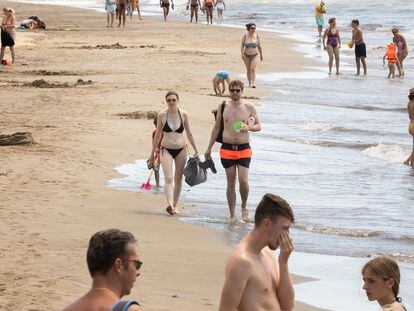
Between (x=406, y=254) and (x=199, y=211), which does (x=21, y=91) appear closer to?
(x=199, y=211)

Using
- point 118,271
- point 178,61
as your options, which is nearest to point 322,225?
point 118,271

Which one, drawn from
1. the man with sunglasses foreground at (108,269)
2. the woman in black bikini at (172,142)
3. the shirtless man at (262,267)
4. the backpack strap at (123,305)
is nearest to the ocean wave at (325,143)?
the woman in black bikini at (172,142)

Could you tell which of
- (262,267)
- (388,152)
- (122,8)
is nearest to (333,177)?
(388,152)

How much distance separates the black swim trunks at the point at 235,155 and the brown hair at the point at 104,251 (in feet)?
25.3

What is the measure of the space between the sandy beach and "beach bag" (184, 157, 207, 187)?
0.53 metres

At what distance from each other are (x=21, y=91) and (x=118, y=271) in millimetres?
17906

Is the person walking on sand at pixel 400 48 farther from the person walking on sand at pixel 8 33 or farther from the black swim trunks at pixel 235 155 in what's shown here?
the black swim trunks at pixel 235 155

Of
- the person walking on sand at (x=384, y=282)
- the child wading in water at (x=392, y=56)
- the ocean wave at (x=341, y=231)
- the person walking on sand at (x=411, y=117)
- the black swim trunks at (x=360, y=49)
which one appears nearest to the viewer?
the person walking on sand at (x=384, y=282)

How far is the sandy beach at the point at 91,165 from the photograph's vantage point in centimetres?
861

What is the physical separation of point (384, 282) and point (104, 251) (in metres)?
1.65

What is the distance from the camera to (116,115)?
18.9m

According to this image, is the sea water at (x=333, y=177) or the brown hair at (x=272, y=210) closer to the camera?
the brown hair at (x=272, y=210)

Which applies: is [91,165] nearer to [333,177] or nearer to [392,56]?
[333,177]

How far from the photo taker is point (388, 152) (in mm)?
17828
